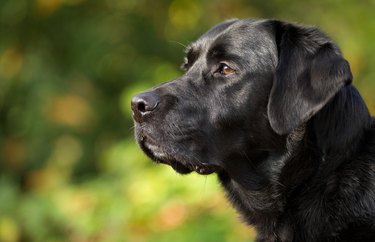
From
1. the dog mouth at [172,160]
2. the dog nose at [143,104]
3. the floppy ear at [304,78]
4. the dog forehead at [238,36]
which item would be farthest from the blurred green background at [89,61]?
the floppy ear at [304,78]

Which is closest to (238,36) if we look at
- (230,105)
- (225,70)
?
(225,70)

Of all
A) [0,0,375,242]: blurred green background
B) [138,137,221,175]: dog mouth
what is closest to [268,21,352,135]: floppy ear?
[138,137,221,175]: dog mouth

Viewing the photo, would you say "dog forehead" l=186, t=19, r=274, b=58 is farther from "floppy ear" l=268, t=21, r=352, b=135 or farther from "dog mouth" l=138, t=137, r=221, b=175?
"dog mouth" l=138, t=137, r=221, b=175

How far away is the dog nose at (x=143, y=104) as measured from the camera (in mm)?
3744

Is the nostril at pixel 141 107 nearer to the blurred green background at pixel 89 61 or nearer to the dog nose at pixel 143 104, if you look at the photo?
the dog nose at pixel 143 104

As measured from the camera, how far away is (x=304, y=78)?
3.59 meters

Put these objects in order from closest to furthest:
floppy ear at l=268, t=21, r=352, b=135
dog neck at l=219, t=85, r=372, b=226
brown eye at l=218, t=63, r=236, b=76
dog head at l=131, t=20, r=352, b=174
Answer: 1. floppy ear at l=268, t=21, r=352, b=135
2. dog neck at l=219, t=85, r=372, b=226
3. dog head at l=131, t=20, r=352, b=174
4. brown eye at l=218, t=63, r=236, b=76

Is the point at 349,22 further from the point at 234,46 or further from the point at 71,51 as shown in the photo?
the point at 234,46

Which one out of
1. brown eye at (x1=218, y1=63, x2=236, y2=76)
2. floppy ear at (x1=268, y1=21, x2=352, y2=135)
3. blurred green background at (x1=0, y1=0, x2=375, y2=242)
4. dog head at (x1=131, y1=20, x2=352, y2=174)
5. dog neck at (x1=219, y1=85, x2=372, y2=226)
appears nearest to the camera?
floppy ear at (x1=268, y1=21, x2=352, y2=135)

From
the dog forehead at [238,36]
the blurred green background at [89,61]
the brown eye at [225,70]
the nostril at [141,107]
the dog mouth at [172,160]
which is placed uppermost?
the dog forehead at [238,36]

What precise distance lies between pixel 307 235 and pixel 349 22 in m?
6.72

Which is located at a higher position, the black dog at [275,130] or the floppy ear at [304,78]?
the floppy ear at [304,78]

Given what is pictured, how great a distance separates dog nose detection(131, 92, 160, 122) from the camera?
3.74 metres

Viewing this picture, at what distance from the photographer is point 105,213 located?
7035mm
